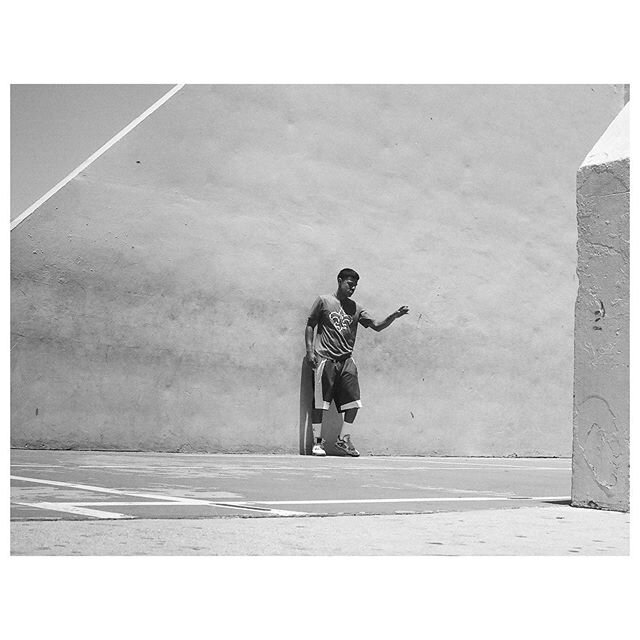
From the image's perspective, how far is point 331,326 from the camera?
9.04m

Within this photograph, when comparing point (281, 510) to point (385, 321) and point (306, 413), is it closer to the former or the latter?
point (306, 413)

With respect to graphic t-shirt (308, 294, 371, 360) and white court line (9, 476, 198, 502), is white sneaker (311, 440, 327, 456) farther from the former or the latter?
white court line (9, 476, 198, 502)

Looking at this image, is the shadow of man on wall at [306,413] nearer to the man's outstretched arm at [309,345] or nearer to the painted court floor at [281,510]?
the man's outstretched arm at [309,345]

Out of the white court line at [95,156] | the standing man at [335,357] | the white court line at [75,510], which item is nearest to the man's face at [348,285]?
the standing man at [335,357]

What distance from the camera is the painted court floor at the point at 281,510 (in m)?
3.41

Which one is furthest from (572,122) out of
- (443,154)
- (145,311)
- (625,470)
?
(625,470)

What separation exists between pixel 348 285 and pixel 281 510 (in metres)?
4.90

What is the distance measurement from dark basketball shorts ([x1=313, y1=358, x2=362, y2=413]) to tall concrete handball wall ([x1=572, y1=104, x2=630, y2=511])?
4.30 m

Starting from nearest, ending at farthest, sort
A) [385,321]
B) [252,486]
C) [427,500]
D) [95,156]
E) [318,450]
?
[427,500] → [252,486] → [95,156] → [318,450] → [385,321]

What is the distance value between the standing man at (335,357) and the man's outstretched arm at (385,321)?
8.9 inches

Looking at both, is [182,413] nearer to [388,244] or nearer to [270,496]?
[388,244]

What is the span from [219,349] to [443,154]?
2.93 metres

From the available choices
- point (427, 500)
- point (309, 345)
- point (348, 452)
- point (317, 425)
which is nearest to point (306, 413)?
point (317, 425)

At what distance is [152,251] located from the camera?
28.2 ft
